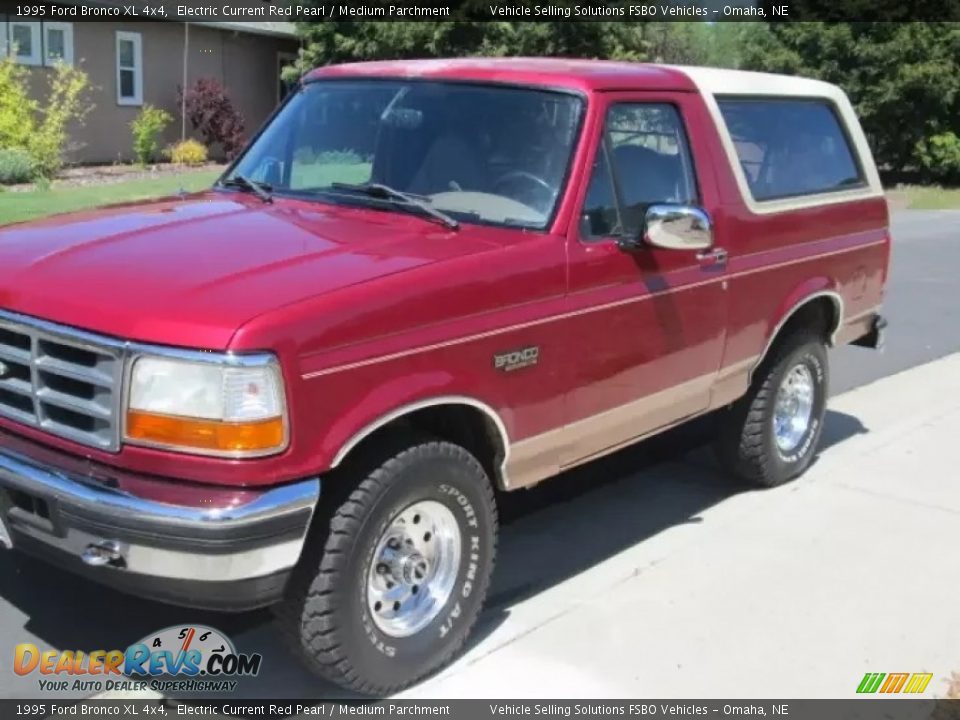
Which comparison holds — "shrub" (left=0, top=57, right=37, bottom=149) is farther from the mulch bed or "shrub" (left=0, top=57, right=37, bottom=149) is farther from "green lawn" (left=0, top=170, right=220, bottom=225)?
"green lawn" (left=0, top=170, right=220, bottom=225)

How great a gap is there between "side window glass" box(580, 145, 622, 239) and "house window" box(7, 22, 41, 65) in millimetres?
19524

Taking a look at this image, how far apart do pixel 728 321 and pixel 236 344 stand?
8.79 feet

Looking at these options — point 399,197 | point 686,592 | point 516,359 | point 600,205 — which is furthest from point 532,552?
point 399,197

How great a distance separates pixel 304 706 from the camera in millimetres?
3732

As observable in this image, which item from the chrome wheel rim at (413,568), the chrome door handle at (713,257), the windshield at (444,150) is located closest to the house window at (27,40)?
the windshield at (444,150)

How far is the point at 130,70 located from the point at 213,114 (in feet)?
6.15

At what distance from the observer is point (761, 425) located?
5.73 metres

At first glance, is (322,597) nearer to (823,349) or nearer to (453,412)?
(453,412)

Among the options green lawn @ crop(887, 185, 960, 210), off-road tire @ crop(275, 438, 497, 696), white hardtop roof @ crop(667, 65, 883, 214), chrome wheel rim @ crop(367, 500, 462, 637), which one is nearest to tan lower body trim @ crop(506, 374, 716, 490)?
off-road tire @ crop(275, 438, 497, 696)

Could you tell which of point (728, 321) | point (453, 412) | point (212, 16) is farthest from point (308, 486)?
point (212, 16)

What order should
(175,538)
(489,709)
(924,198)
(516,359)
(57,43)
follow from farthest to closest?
(924,198)
(57,43)
(516,359)
(489,709)
(175,538)

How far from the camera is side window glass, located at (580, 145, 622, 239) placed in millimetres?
4316

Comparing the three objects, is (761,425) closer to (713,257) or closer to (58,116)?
(713,257)

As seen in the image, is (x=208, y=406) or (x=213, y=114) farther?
(x=213, y=114)
